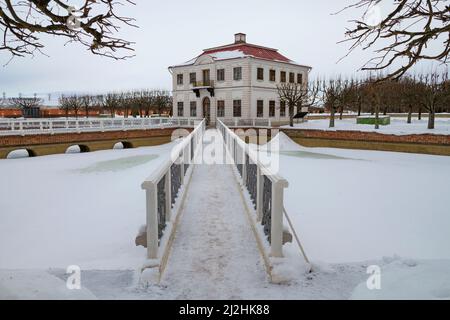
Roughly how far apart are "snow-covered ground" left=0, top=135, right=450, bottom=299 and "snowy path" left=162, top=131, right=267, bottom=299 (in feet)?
0.07

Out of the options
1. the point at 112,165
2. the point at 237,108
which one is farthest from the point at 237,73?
the point at 112,165

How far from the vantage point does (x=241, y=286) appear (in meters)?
3.45

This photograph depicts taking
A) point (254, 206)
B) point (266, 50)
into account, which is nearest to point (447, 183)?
point (254, 206)

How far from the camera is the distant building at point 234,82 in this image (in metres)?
32.2

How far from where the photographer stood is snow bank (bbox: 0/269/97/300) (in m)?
3.27

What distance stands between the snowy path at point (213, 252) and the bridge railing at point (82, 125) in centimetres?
1636

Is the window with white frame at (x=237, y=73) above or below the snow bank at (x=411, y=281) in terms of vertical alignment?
above

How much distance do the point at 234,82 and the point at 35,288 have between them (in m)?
30.7

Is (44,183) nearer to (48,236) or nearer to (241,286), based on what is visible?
(48,236)

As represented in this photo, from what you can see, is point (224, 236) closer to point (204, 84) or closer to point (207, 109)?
point (204, 84)

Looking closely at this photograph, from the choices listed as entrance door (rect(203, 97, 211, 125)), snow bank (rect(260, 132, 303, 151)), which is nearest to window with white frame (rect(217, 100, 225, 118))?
entrance door (rect(203, 97, 211, 125))

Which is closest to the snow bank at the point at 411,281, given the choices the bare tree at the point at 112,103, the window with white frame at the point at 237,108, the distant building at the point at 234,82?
the distant building at the point at 234,82

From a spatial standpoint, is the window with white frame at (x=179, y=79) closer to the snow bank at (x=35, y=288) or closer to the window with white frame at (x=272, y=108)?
the window with white frame at (x=272, y=108)

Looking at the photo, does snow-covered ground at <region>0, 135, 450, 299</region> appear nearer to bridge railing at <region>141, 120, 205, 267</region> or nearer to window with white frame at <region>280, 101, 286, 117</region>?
bridge railing at <region>141, 120, 205, 267</region>
